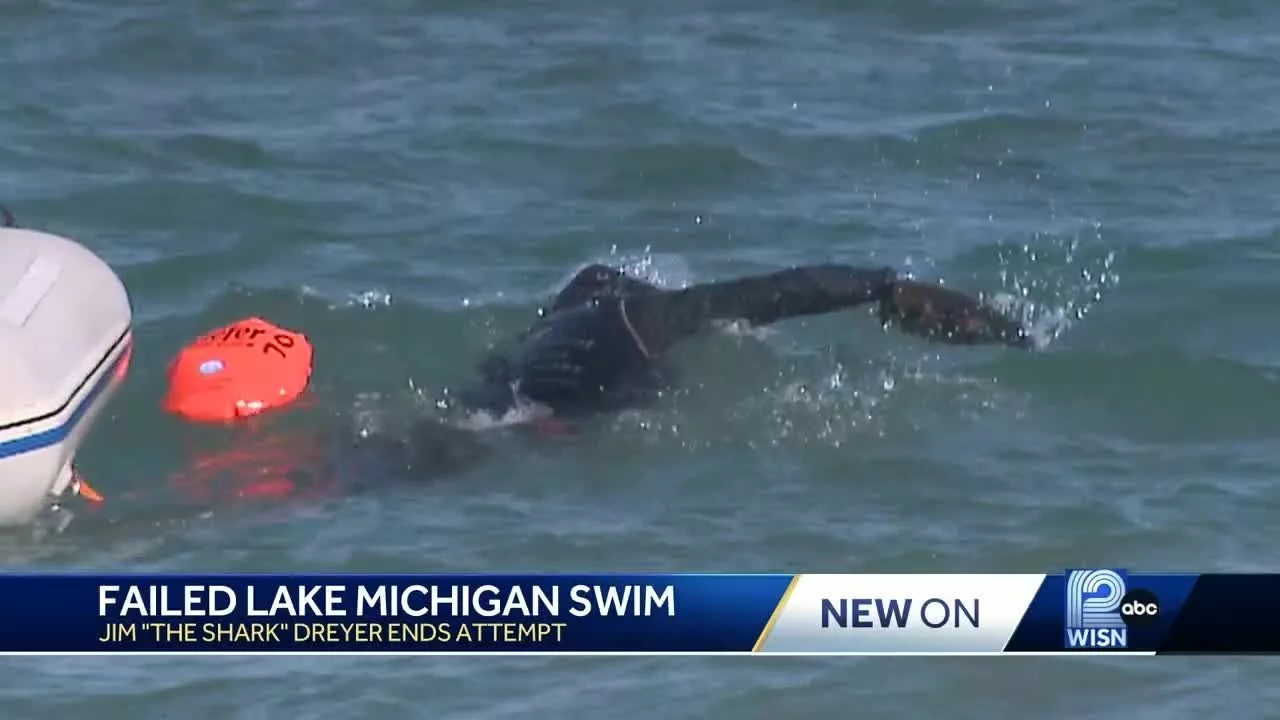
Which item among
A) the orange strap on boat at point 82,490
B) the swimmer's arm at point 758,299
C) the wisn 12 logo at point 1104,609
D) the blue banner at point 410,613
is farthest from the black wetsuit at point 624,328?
the wisn 12 logo at point 1104,609

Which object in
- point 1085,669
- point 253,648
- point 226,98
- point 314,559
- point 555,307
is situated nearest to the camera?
point 253,648

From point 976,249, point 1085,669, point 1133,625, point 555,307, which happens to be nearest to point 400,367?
point 555,307

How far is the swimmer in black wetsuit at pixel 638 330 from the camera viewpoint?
10.4 metres

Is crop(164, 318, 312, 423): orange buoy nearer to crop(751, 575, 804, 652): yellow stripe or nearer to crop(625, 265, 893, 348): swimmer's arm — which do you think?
crop(625, 265, 893, 348): swimmer's arm

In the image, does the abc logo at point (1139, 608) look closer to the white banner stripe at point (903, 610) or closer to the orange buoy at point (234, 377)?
the white banner stripe at point (903, 610)

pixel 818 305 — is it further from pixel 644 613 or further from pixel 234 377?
pixel 644 613

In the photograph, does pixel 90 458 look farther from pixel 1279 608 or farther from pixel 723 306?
pixel 1279 608

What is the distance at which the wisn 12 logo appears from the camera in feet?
22.2

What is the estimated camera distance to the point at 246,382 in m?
10.3

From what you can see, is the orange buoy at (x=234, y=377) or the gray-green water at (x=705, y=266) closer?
the gray-green water at (x=705, y=266)

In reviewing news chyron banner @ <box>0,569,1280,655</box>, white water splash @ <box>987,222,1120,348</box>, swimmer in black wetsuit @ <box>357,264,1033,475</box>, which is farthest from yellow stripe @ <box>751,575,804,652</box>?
white water splash @ <box>987,222,1120,348</box>

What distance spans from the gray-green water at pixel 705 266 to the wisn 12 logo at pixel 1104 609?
1406 mm

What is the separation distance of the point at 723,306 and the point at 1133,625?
419 cm

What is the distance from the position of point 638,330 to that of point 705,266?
1.94 m
